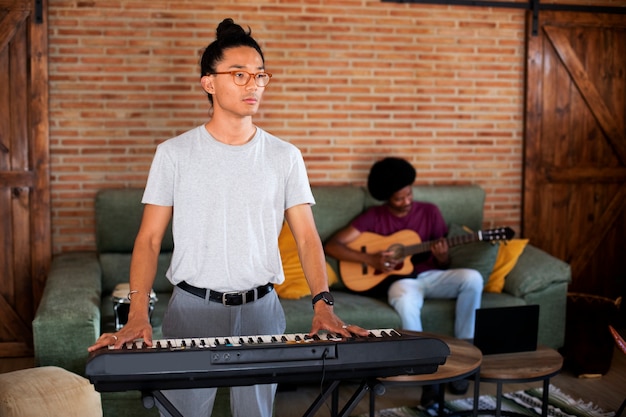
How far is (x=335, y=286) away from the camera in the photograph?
4.70 meters

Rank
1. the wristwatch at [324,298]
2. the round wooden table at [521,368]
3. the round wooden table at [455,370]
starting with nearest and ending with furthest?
the wristwatch at [324,298]
the round wooden table at [455,370]
the round wooden table at [521,368]

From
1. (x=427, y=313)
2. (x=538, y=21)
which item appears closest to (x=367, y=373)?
(x=427, y=313)

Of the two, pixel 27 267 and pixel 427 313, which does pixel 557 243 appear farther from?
pixel 27 267

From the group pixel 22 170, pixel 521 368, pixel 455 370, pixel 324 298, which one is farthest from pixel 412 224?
pixel 324 298

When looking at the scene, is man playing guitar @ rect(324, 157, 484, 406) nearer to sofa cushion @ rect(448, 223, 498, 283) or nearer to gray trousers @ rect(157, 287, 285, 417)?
sofa cushion @ rect(448, 223, 498, 283)

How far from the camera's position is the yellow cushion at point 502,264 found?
469cm

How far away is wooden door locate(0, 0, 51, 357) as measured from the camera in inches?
183

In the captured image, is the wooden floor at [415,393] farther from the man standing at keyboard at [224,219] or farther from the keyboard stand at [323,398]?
the keyboard stand at [323,398]

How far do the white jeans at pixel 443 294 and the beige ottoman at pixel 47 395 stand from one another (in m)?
1.69

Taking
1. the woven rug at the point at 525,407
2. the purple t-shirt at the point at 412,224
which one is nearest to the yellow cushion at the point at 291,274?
the purple t-shirt at the point at 412,224

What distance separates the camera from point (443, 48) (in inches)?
206

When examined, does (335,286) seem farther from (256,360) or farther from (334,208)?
(256,360)

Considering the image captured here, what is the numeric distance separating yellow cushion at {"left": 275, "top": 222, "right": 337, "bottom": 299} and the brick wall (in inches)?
24.6

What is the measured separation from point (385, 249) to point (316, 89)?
1.16m
